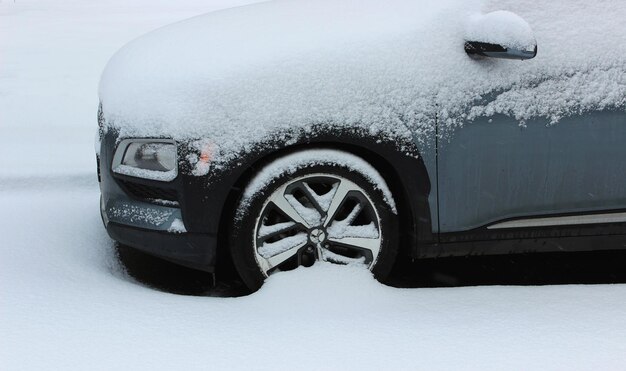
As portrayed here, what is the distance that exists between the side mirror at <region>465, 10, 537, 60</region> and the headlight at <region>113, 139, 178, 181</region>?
4.37 ft

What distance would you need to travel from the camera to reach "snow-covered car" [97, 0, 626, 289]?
135 inches

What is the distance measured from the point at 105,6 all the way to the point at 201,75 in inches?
449

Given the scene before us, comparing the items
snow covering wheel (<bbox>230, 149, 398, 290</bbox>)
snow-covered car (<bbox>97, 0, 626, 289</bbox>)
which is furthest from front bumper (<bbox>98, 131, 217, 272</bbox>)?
snow covering wheel (<bbox>230, 149, 398, 290</bbox>)

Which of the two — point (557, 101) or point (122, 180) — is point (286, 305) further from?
point (557, 101)

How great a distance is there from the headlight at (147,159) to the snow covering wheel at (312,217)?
34cm

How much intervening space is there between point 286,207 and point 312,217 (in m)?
0.12

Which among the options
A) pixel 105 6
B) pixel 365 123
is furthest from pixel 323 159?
pixel 105 6

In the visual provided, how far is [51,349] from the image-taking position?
9.61 feet

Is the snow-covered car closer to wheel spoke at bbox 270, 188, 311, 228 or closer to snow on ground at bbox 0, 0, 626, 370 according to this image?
A: wheel spoke at bbox 270, 188, 311, 228

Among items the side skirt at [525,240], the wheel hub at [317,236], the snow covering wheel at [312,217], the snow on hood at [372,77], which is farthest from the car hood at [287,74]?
the side skirt at [525,240]

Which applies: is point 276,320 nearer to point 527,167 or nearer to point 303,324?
point 303,324

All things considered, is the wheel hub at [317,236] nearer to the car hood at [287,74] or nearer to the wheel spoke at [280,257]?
the wheel spoke at [280,257]

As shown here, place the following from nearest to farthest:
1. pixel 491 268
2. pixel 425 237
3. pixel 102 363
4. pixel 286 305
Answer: pixel 102 363, pixel 286 305, pixel 425 237, pixel 491 268

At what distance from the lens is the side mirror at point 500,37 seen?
3373mm
